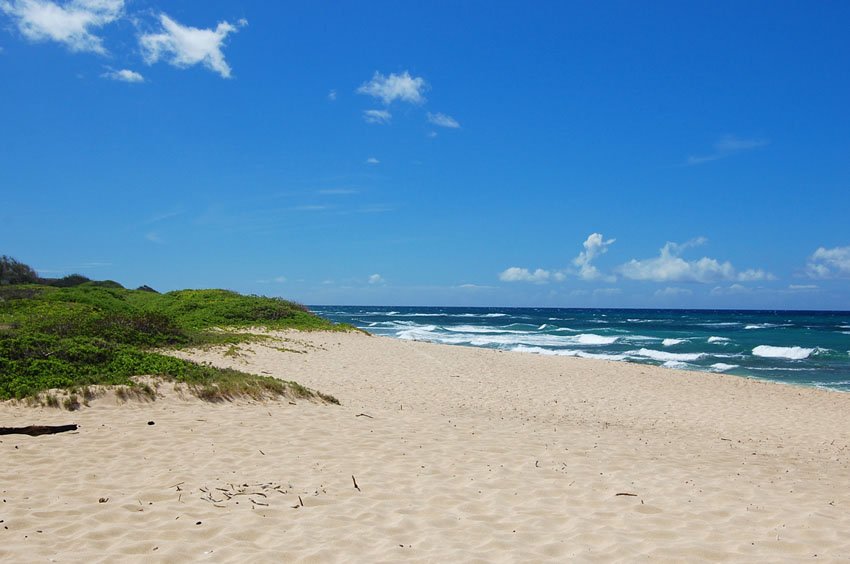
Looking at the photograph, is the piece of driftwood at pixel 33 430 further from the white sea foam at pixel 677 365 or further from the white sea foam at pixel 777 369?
the white sea foam at pixel 777 369

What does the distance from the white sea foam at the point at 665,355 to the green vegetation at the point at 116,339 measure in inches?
699

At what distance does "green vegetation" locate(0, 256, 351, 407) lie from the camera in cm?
1055

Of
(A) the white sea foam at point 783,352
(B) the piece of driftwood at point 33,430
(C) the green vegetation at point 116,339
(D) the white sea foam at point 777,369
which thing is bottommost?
(D) the white sea foam at point 777,369

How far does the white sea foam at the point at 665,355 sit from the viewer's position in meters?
32.1

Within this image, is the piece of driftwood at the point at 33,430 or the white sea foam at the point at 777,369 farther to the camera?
the white sea foam at the point at 777,369

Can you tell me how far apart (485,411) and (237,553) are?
8.95 meters

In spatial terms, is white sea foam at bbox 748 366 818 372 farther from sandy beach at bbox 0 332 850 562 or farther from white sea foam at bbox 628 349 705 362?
sandy beach at bbox 0 332 850 562

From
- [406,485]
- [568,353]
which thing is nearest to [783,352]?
[568,353]

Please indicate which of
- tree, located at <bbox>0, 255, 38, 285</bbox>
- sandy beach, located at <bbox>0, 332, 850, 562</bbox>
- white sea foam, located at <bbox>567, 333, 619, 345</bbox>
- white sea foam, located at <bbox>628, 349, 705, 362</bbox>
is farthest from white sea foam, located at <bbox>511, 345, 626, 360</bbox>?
tree, located at <bbox>0, 255, 38, 285</bbox>

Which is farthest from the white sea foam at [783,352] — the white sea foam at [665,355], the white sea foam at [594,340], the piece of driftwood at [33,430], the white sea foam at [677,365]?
the piece of driftwood at [33,430]

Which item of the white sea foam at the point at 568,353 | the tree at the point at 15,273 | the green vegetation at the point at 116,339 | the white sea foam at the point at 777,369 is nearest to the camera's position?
the green vegetation at the point at 116,339

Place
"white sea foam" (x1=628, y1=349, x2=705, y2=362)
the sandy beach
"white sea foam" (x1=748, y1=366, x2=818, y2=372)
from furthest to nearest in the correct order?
"white sea foam" (x1=628, y1=349, x2=705, y2=362) → "white sea foam" (x1=748, y1=366, x2=818, y2=372) → the sandy beach

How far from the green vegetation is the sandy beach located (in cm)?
78

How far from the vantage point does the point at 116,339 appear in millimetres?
17109
